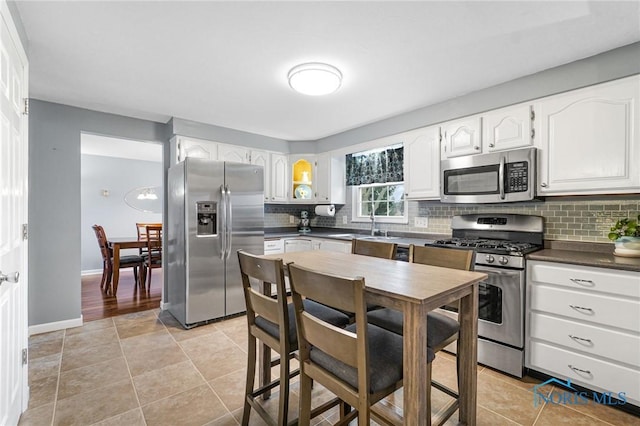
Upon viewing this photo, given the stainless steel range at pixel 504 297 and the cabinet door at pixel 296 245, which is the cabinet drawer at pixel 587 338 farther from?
the cabinet door at pixel 296 245

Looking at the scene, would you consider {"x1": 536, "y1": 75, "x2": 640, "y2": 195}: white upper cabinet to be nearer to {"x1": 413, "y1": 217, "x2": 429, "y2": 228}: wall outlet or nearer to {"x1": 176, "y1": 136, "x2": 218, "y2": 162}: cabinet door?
{"x1": 413, "y1": 217, "x2": 429, "y2": 228}: wall outlet

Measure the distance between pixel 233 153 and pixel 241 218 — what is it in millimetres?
1056

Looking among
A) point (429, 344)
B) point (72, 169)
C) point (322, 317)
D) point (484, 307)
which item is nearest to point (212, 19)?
point (322, 317)

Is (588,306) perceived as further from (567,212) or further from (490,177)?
(490,177)

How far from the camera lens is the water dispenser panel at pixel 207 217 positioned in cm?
325

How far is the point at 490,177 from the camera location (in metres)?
2.68

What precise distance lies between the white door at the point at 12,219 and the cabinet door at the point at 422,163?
313 centimetres

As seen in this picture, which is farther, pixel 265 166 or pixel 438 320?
pixel 265 166

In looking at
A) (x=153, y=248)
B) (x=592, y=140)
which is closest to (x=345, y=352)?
(x=592, y=140)

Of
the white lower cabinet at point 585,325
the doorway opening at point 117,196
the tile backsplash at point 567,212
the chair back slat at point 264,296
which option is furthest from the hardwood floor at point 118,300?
the white lower cabinet at point 585,325

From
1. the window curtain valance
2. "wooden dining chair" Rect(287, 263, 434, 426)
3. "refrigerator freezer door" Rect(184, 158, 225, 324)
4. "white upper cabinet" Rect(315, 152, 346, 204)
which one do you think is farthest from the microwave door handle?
"refrigerator freezer door" Rect(184, 158, 225, 324)

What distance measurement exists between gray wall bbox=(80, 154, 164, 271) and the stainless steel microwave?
5.10m

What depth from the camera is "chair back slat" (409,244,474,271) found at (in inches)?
68.8

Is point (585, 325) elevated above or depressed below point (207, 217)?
below
